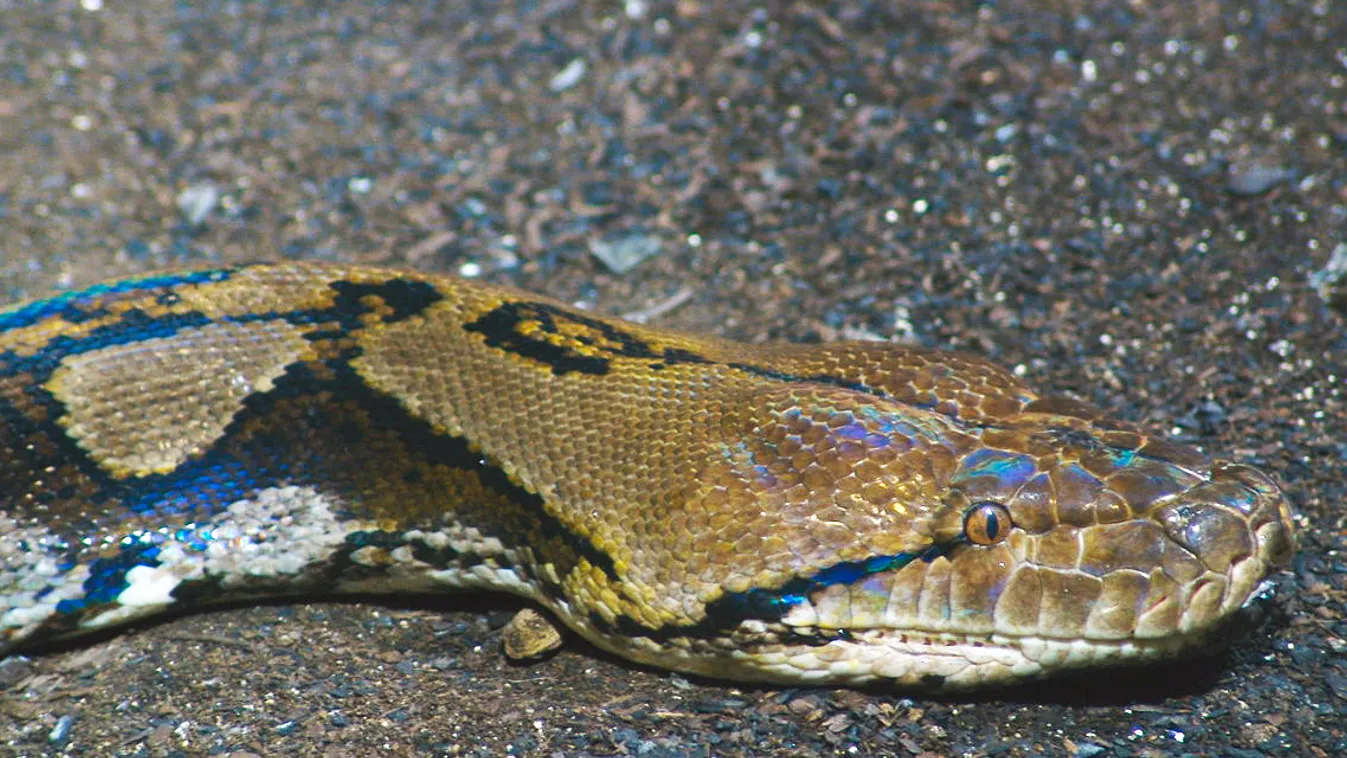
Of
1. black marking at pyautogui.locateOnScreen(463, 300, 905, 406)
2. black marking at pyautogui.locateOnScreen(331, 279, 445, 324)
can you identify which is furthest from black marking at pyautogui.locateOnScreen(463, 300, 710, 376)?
black marking at pyautogui.locateOnScreen(331, 279, 445, 324)

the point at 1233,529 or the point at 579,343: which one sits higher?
the point at 579,343

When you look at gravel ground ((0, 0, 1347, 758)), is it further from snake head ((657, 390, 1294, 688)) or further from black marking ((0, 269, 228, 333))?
black marking ((0, 269, 228, 333))

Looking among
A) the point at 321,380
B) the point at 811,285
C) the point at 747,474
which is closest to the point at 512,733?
the point at 747,474

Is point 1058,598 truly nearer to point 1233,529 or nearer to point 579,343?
point 1233,529

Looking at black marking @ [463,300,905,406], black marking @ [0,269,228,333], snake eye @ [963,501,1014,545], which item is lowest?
snake eye @ [963,501,1014,545]

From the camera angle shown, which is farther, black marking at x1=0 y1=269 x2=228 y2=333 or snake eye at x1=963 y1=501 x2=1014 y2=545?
black marking at x1=0 y1=269 x2=228 y2=333

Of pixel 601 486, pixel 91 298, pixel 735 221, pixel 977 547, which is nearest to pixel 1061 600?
pixel 977 547

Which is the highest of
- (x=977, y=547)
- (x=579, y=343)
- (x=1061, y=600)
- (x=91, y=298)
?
(x=91, y=298)
